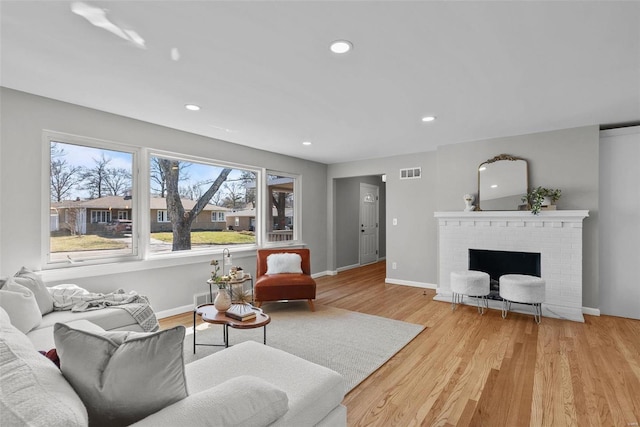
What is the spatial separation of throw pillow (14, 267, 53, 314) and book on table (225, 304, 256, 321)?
136cm

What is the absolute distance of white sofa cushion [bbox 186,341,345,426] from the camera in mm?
1359

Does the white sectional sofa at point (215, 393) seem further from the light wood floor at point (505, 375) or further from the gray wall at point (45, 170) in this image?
the gray wall at point (45, 170)

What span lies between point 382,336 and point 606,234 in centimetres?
313

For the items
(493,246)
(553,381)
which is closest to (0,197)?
(553,381)

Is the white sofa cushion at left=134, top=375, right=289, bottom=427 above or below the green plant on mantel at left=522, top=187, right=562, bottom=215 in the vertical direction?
below

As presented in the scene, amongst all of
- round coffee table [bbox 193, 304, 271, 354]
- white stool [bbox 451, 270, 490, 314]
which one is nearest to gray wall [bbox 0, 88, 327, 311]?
round coffee table [bbox 193, 304, 271, 354]

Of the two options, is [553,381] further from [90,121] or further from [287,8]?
[90,121]

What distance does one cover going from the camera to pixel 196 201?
4.50 meters

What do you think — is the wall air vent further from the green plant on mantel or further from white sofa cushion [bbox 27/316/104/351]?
white sofa cushion [bbox 27/316/104/351]

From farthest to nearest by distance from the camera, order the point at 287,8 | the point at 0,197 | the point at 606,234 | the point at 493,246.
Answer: the point at 493,246 < the point at 606,234 < the point at 0,197 < the point at 287,8

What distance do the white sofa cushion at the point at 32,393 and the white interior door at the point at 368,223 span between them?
23.3 ft

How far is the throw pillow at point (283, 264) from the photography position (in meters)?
4.47

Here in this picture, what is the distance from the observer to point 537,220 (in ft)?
13.4

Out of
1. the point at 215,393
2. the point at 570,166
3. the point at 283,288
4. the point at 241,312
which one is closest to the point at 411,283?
the point at 283,288
